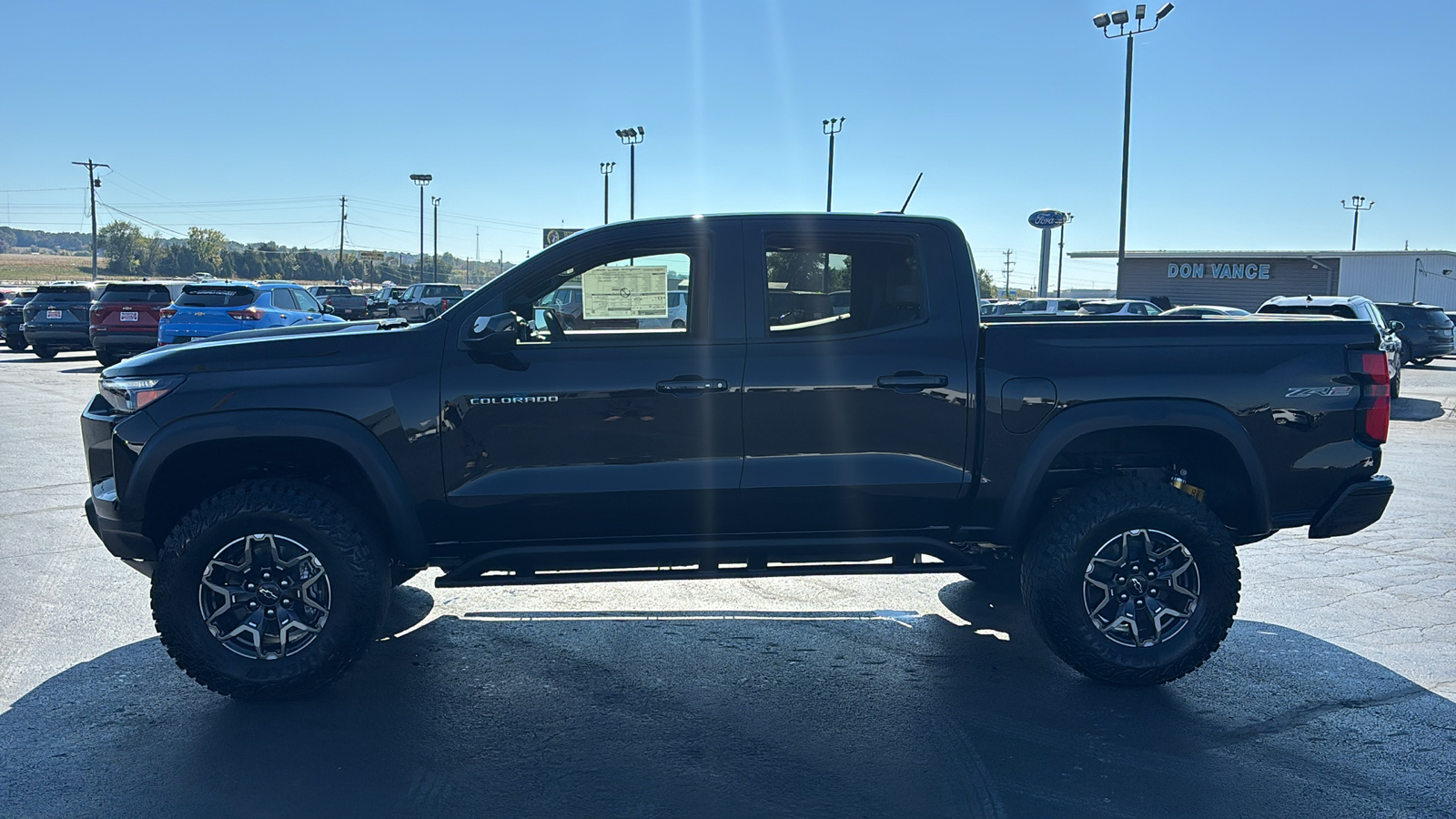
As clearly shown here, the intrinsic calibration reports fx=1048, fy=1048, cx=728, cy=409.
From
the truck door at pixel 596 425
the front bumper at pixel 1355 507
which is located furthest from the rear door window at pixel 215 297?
the front bumper at pixel 1355 507

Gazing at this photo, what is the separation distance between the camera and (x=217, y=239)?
12938cm

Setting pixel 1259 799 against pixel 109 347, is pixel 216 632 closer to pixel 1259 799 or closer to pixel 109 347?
pixel 1259 799

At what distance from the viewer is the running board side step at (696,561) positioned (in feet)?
14.3

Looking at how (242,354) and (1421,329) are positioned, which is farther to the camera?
(1421,329)

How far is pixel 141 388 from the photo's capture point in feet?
14.1

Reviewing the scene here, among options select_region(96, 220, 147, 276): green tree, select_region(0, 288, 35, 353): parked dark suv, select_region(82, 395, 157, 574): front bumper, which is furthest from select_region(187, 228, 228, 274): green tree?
select_region(82, 395, 157, 574): front bumper

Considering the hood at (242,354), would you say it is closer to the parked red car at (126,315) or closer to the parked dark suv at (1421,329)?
the parked red car at (126,315)

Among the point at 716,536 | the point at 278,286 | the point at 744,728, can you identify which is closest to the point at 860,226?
the point at 716,536

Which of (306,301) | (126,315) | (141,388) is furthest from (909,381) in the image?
(126,315)

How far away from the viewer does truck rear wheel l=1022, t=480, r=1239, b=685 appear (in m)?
4.46

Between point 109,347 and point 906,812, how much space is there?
20.7 meters

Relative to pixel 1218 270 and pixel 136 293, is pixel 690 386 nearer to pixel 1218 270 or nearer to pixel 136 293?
pixel 136 293

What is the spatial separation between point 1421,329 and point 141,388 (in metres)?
30.7

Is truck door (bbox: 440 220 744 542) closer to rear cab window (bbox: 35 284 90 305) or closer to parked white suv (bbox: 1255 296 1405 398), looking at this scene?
parked white suv (bbox: 1255 296 1405 398)
